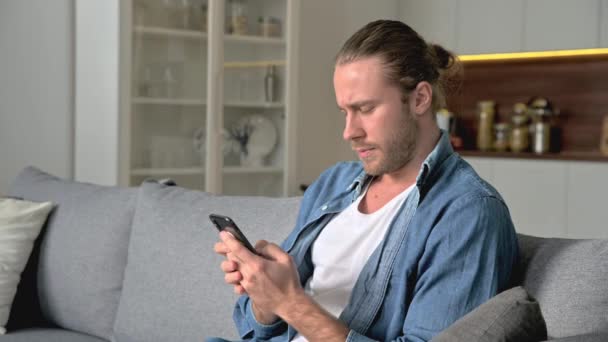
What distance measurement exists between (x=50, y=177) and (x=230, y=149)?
169cm

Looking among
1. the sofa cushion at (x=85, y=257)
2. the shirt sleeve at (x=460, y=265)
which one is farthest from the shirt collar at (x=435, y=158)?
the sofa cushion at (x=85, y=257)

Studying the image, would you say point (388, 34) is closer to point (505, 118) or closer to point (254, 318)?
point (254, 318)

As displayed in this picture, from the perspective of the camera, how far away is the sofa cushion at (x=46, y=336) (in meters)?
2.31

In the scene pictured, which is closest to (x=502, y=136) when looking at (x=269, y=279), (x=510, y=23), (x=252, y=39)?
(x=510, y=23)

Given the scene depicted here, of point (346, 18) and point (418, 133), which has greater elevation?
point (346, 18)

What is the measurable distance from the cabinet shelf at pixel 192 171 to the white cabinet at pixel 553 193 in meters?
1.12

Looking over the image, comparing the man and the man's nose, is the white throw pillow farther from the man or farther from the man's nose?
the man's nose

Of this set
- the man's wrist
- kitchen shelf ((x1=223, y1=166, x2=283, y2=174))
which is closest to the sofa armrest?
the man's wrist

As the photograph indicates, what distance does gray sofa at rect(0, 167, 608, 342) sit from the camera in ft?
6.85

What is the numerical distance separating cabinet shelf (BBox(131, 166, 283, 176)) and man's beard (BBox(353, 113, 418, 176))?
2.56 metres

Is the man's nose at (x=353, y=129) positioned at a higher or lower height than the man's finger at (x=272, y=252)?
higher

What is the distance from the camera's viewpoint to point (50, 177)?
2771 millimetres

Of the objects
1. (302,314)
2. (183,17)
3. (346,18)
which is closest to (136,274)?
(302,314)

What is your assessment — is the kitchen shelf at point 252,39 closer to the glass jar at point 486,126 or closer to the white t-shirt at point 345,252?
the glass jar at point 486,126
